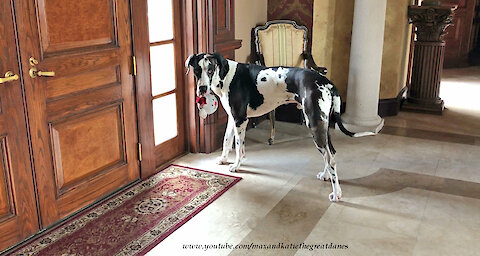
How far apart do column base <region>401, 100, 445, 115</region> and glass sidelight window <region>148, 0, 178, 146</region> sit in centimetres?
299

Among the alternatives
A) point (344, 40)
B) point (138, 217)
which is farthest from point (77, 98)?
point (344, 40)

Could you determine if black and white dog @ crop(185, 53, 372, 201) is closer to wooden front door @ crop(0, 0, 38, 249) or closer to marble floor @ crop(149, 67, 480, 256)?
marble floor @ crop(149, 67, 480, 256)

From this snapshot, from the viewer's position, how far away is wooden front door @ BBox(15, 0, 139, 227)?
7.94ft

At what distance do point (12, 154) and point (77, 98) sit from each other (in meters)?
0.52

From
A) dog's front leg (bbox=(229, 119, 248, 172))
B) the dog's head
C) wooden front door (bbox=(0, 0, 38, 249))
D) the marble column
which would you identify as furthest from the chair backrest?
wooden front door (bbox=(0, 0, 38, 249))

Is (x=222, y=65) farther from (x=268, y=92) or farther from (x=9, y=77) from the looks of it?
(x=9, y=77)

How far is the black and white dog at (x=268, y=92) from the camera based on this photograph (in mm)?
2971

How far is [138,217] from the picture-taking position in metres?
2.77

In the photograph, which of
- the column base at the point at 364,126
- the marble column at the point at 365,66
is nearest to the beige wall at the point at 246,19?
the marble column at the point at 365,66

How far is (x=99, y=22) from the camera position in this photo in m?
2.76

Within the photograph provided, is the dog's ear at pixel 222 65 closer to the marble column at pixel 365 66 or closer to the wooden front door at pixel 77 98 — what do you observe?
the wooden front door at pixel 77 98

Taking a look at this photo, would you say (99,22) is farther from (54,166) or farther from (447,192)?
(447,192)

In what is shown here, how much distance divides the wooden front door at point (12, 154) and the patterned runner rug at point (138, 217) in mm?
139

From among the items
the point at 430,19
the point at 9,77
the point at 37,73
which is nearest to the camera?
the point at 9,77
